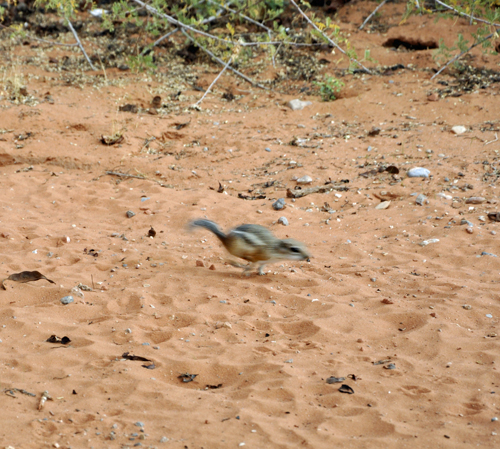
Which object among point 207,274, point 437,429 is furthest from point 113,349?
point 437,429

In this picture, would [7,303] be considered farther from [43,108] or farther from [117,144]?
[43,108]

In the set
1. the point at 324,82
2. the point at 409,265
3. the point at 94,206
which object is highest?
the point at 324,82

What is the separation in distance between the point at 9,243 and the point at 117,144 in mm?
3209

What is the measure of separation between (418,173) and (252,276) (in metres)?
3.08

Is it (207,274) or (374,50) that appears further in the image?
(374,50)

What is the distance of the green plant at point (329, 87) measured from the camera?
9.23 m

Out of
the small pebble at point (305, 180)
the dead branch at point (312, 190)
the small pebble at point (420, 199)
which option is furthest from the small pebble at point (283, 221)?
the small pebble at point (420, 199)

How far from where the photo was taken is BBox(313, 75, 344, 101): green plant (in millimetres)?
9234

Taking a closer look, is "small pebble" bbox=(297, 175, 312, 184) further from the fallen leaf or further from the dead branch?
the fallen leaf

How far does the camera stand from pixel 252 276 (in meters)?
4.61

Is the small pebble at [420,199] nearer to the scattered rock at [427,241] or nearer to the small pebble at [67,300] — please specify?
the scattered rock at [427,241]

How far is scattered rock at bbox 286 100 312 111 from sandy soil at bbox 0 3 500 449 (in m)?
0.12

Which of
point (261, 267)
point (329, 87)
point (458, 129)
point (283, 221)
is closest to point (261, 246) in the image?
point (261, 267)

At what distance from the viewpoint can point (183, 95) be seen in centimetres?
979
